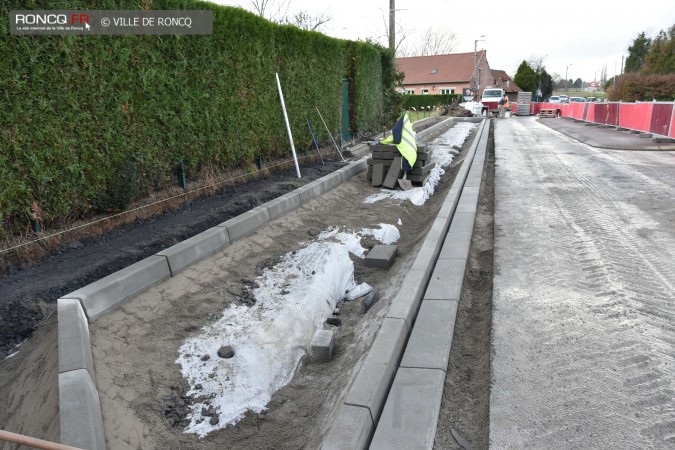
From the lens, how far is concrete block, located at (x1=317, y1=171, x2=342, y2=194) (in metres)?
7.83

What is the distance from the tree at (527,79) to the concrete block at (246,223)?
258 feet

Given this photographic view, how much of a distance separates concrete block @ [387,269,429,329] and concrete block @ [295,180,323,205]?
2944 mm

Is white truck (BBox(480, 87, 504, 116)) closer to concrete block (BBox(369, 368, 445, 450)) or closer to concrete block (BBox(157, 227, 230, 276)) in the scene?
concrete block (BBox(157, 227, 230, 276))

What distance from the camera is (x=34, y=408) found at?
2.60 meters

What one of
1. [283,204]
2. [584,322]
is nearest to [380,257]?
[283,204]

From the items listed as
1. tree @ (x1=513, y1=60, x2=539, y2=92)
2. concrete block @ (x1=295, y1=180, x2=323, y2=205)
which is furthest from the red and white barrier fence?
tree @ (x1=513, y1=60, x2=539, y2=92)

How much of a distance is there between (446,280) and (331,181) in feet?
13.9

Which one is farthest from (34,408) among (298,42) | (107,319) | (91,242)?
(298,42)

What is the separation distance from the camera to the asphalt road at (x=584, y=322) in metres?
2.50

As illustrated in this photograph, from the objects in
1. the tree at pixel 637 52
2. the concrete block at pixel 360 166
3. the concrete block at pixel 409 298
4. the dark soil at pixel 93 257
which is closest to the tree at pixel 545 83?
the tree at pixel 637 52

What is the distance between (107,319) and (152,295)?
19.0 inches

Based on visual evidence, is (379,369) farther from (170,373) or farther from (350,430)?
(170,373)

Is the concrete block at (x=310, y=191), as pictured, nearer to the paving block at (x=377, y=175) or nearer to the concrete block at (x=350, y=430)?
the paving block at (x=377, y=175)

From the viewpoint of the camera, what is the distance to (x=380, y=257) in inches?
205
